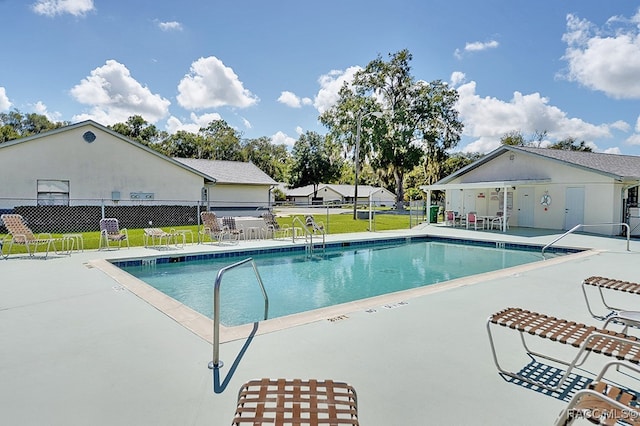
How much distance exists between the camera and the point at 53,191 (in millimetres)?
18531

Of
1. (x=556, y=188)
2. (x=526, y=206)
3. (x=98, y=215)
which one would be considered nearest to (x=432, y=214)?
(x=526, y=206)

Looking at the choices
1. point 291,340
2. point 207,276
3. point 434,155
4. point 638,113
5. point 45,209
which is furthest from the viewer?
point 434,155

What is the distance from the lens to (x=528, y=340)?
12.8 feet

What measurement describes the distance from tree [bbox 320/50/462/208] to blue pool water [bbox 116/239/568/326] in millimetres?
20351

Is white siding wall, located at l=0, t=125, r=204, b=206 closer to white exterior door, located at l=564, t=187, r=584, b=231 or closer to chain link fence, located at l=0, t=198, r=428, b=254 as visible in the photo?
chain link fence, located at l=0, t=198, r=428, b=254

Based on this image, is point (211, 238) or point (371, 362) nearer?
point (371, 362)

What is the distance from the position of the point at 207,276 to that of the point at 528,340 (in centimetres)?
692

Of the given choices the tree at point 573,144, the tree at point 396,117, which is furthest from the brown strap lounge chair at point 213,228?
the tree at point 573,144

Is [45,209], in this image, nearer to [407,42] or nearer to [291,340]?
[291,340]

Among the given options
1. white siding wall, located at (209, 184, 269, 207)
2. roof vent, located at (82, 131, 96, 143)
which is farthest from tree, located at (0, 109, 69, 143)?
roof vent, located at (82, 131, 96, 143)

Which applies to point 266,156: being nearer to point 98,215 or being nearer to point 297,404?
point 98,215

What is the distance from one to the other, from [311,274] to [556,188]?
14560 millimetres

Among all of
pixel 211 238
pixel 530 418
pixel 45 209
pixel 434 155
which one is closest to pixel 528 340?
pixel 530 418

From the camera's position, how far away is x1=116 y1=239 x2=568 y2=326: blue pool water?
6.97m
